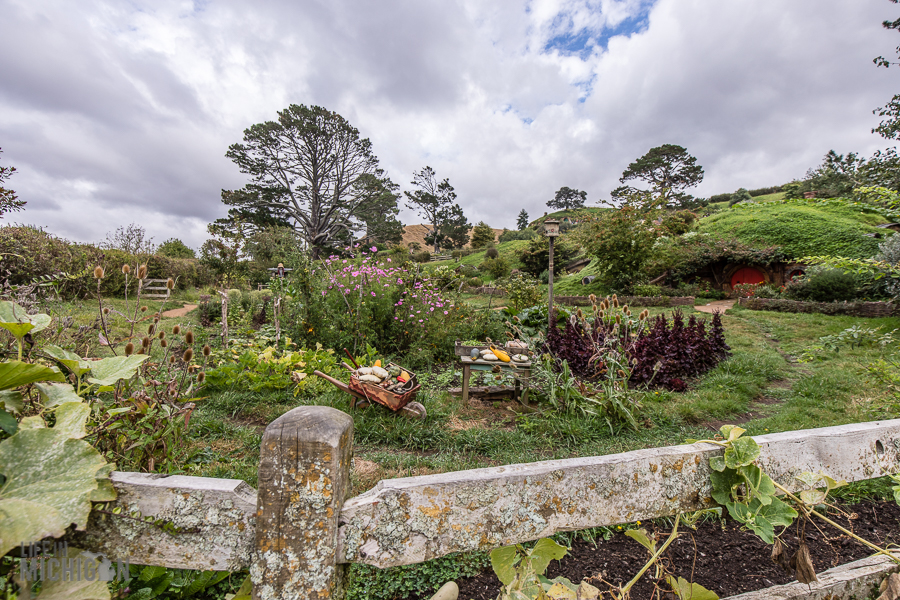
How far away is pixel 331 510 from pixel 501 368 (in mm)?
3374

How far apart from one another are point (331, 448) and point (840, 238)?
2046 centimetres

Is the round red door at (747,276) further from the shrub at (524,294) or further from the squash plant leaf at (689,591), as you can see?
the squash plant leaf at (689,591)

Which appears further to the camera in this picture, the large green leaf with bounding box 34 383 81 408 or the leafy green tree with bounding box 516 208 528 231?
the leafy green tree with bounding box 516 208 528 231

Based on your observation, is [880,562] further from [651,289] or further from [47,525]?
[651,289]

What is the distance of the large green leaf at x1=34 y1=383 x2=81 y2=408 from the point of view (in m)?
1.08

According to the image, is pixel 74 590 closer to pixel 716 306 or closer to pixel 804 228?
pixel 716 306

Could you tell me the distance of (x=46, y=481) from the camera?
86 cm

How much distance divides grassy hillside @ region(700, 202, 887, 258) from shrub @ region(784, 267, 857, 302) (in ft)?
8.88

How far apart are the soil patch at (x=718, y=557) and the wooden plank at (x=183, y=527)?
1.06 m

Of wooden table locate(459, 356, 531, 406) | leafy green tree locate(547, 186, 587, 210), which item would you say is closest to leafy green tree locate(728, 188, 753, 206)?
leafy green tree locate(547, 186, 587, 210)

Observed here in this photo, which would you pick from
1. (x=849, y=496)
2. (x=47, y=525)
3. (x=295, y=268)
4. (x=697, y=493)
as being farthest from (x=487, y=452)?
(x=295, y=268)

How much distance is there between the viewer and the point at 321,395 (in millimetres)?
4121

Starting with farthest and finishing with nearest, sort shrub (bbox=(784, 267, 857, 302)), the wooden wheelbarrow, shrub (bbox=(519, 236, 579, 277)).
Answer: shrub (bbox=(519, 236, 579, 277)), shrub (bbox=(784, 267, 857, 302)), the wooden wheelbarrow

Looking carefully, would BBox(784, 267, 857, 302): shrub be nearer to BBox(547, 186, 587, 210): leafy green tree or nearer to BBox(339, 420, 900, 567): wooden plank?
BBox(339, 420, 900, 567): wooden plank
